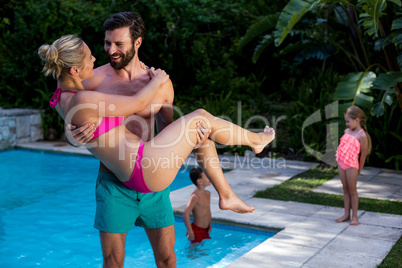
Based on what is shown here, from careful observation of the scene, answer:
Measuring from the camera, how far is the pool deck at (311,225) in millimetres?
4570

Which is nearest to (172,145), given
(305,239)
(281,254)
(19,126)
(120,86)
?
(120,86)

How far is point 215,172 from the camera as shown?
329 centimetres

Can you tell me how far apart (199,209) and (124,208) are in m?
2.30

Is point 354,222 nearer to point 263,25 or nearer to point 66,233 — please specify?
point 66,233

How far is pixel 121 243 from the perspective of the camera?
3.14 meters

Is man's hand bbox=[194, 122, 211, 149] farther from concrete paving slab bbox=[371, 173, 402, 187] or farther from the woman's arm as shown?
concrete paving slab bbox=[371, 173, 402, 187]

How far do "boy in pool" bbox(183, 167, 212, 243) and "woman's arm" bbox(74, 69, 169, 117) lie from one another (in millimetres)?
2331

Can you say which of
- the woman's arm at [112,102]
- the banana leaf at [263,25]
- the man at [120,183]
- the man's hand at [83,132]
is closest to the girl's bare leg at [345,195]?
the man at [120,183]

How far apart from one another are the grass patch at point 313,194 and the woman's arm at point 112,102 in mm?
3349

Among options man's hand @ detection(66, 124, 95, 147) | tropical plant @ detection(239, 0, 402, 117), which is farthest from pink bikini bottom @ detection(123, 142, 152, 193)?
tropical plant @ detection(239, 0, 402, 117)

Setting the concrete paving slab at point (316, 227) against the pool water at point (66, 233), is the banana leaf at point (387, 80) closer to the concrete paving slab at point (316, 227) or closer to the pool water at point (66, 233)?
the concrete paving slab at point (316, 227)

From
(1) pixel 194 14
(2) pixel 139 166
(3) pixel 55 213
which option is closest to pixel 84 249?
(3) pixel 55 213

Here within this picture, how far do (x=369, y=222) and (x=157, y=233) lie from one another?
335cm

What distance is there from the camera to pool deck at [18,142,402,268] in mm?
4570
